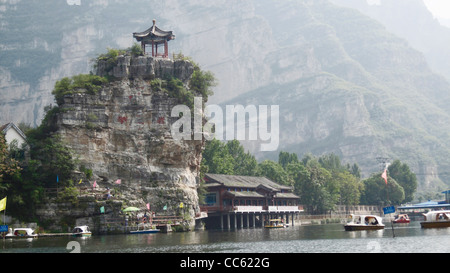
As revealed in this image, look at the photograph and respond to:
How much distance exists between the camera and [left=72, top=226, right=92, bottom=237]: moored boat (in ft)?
206

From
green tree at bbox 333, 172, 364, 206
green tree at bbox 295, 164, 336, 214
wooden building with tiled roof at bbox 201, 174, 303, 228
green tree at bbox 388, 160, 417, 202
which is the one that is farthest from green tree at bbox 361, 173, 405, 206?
wooden building with tiled roof at bbox 201, 174, 303, 228

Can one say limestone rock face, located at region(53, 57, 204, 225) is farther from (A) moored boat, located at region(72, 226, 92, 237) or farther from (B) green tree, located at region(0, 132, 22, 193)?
(A) moored boat, located at region(72, 226, 92, 237)

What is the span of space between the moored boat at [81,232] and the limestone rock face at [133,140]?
29.7 ft

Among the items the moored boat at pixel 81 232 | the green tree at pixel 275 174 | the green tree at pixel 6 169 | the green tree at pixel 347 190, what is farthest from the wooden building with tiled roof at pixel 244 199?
the green tree at pixel 347 190

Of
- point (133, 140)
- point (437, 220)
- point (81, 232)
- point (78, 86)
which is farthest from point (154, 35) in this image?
point (437, 220)

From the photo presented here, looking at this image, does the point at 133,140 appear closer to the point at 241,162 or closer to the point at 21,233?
the point at 21,233

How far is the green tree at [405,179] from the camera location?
167 metres

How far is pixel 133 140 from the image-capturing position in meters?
77.4

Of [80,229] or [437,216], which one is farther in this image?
[437,216]

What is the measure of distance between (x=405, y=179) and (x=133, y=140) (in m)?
118

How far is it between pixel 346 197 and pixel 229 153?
122 feet
